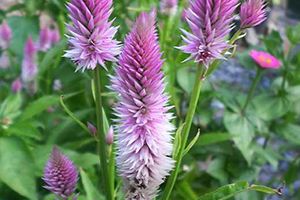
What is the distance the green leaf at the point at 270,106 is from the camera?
2.01m

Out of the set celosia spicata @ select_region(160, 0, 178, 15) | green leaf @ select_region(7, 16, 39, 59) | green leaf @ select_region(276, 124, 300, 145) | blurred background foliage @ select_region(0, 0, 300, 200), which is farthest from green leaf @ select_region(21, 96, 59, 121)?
green leaf @ select_region(276, 124, 300, 145)

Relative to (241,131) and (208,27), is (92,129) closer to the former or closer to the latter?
(208,27)

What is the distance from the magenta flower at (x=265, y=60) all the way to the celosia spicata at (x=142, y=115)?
3.41 ft

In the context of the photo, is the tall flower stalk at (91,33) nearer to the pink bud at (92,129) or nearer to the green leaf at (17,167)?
the pink bud at (92,129)

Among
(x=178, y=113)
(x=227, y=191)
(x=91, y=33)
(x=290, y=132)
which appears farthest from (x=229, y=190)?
(x=290, y=132)

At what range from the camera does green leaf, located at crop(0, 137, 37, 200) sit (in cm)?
146

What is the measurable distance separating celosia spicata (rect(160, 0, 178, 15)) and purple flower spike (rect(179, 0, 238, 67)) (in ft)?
2.93

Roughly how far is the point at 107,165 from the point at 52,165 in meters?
0.14

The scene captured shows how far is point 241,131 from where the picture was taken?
1.93 m

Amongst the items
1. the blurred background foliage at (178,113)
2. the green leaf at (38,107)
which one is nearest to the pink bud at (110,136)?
the blurred background foliage at (178,113)

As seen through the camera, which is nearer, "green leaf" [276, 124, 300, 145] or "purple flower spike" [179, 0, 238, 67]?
"purple flower spike" [179, 0, 238, 67]

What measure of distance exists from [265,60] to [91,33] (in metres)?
1.17

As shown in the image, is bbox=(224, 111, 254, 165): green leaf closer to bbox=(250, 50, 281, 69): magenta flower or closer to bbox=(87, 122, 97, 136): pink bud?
bbox=(250, 50, 281, 69): magenta flower

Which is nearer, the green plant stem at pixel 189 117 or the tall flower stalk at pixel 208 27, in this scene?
the tall flower stalk at pixel 208 27
